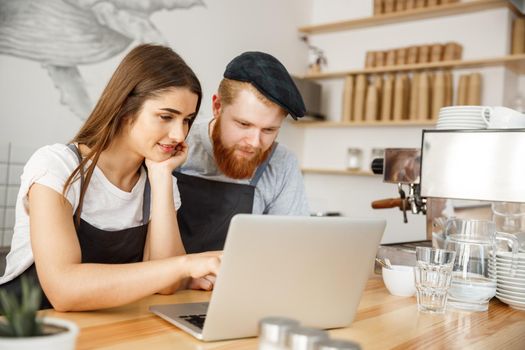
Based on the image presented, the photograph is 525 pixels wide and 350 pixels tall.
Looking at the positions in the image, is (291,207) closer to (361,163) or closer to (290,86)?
(290,86)

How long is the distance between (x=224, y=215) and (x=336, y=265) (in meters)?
0.96

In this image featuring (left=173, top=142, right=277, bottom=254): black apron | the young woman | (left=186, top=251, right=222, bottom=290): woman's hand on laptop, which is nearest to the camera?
(left=186, top=251, right=222, bottom=290): woman's hand on laptop

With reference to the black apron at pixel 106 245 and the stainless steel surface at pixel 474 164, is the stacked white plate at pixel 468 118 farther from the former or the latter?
the black apron at pixel 106 245

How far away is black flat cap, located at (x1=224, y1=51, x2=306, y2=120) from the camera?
1.56 metres

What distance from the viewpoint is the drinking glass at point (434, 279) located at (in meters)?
1.23

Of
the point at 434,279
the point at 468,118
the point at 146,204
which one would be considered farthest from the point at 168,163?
the point at 468,118

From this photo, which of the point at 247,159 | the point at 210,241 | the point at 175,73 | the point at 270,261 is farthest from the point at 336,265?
the point at 210,241

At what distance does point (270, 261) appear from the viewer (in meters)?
0.87

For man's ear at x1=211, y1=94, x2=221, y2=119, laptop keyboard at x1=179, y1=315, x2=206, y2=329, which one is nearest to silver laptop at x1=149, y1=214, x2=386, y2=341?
laptop keyboard at x1=179, y1=315, x2=206, y2=329

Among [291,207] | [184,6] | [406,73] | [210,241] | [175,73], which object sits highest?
[184,6]

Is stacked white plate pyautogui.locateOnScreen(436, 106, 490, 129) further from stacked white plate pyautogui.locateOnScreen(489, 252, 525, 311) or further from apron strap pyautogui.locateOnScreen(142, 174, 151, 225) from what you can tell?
apron strap pyautogui.locateOnScreen(142, 174, 151, 225)

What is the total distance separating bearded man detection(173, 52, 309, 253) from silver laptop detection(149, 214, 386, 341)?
680 millimetres

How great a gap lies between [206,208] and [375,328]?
0.94m

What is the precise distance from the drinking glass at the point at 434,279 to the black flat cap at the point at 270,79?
1.89 feet
